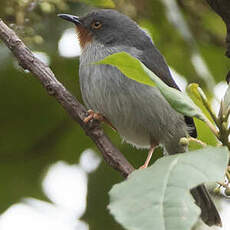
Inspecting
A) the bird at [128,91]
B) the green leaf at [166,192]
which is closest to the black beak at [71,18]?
the bird at [128,91]

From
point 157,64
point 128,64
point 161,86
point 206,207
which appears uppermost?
point 128,64

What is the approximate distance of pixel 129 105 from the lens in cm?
409

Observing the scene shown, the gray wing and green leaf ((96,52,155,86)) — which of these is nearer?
green leaf ((96,52,155,86))

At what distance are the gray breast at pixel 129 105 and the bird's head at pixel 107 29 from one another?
0.19m

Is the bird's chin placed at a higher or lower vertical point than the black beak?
lower

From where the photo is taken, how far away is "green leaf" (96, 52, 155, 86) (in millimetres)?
2400

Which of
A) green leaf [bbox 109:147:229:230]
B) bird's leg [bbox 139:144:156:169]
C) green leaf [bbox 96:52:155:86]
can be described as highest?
green leaf [bbox 96:52:155:86]

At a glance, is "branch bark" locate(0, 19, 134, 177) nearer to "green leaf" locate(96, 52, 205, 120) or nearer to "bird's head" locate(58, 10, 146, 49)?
"green leaf" locate(96, 52, 205, 120)

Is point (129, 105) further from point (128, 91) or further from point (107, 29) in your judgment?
point (107, 29)

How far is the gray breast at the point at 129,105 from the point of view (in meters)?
4.07

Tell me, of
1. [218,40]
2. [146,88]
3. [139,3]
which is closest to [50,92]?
[146,88]

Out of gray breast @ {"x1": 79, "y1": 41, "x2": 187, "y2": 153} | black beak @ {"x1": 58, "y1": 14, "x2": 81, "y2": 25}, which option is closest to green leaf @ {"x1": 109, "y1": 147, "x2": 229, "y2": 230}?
gray breast @ {"x1": 79, "y1": 41, "x2": 187, "y2": 153}

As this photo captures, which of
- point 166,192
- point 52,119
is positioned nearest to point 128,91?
point 52,119

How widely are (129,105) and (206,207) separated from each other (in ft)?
3.95
